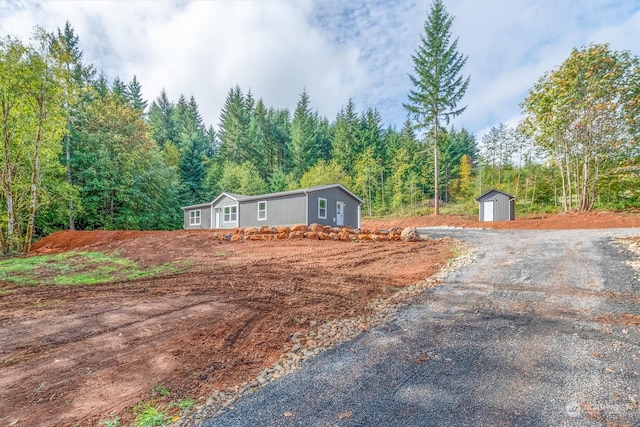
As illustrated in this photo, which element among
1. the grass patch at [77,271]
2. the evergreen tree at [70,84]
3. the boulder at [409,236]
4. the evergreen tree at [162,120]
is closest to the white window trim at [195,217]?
A: the evergreen tree at [70,84]

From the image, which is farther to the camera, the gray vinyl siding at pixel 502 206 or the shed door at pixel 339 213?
the gray vinyl siding at pixel 502 206

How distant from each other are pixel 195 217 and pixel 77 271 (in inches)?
625

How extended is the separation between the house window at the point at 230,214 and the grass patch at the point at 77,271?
10.5 m

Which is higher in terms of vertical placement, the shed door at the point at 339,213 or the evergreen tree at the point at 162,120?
the evergreen tree at the point at 162,120

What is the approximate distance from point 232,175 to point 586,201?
86.1ft

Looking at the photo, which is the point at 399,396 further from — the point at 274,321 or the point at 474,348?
the point at 274,321

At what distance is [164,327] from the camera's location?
3014 millimetres

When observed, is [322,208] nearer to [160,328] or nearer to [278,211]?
[278,211]

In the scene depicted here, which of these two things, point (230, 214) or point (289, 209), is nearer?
point (289, 209)

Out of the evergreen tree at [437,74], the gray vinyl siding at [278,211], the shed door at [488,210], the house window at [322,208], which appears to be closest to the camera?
the gray vinyl siding at [278,211]

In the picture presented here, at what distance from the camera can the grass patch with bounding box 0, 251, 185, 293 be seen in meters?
5.17

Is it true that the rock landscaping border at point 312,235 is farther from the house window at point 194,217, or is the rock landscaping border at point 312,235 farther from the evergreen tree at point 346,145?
the evergreen tree at point 346,145

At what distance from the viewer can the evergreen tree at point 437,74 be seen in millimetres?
20469

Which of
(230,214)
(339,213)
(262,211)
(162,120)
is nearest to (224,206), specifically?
(230,214)
